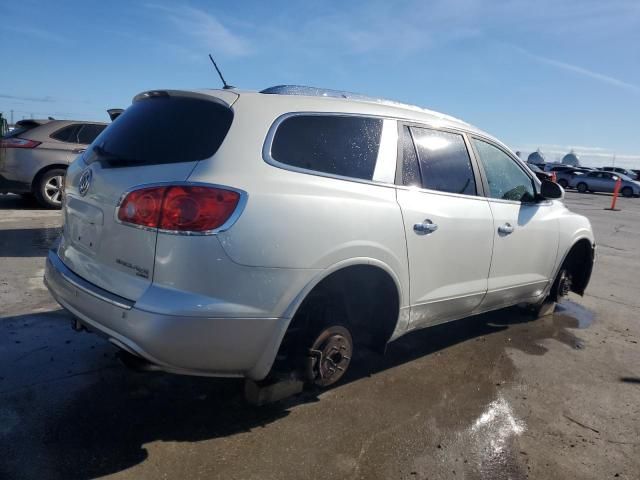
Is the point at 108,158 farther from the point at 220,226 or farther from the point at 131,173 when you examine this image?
the point at 220,226

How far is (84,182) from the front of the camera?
2.84 m

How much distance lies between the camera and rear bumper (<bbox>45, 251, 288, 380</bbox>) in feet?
7.55

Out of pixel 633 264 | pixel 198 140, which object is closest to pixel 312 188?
pixel 198 140

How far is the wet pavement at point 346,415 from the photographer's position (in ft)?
8.32

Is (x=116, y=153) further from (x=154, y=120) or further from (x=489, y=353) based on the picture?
(x=489, y=353)

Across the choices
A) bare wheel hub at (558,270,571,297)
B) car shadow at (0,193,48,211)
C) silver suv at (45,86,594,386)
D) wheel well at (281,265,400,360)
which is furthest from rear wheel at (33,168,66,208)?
bare wheel hub at (558,270,571,297)

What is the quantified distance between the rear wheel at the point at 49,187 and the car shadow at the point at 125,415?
627cm

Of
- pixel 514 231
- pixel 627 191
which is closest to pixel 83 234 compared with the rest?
pixel 514 231

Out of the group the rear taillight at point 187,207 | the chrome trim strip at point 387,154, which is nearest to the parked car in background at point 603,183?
the chrome trim strip at point 387,154

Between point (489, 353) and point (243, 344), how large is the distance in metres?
2.49

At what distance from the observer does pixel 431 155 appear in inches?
138

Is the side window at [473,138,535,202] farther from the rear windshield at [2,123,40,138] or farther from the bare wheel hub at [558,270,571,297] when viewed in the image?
the rear windshield at [2,123,40,138]

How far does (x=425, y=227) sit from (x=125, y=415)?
2.08 metres

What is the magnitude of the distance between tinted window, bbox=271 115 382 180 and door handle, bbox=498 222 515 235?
136 centimetres
